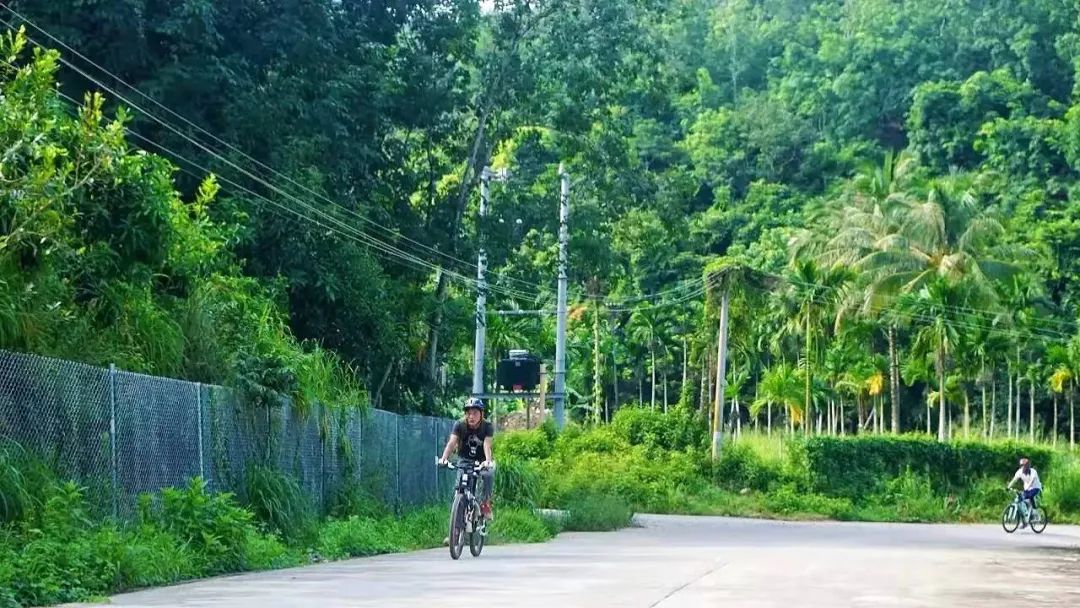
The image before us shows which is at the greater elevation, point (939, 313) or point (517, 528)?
point (939, 313)

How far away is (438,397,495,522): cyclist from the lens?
19.1 meters

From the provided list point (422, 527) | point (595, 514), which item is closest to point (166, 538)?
point (422, 527)

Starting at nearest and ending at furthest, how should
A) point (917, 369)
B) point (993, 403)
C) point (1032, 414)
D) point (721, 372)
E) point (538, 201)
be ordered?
point (538, 201) < point (721, 372) < point (917, 369) < point (1032, 414) < point (993, 403)

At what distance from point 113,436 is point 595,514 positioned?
18.1m

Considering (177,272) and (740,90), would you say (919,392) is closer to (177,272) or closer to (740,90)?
(740,90)

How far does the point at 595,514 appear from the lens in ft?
109

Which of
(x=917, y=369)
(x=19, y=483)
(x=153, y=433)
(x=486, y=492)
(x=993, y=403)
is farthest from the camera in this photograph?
(x=993, y=403)

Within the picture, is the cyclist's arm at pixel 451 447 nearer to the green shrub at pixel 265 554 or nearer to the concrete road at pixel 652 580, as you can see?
the concrete road at pixel 652 580

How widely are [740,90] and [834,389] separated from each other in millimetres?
24128

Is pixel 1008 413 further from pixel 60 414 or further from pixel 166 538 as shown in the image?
pixel 60 414

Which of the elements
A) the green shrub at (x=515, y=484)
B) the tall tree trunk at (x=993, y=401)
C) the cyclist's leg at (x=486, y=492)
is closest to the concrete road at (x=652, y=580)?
the cyclist's leg at (x=486, y=492)

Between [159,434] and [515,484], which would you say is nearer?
[159,434]

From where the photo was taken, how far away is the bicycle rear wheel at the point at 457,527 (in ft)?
60.5

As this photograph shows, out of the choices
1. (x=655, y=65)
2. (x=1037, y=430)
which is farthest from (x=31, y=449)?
(x=1037, y=430)
